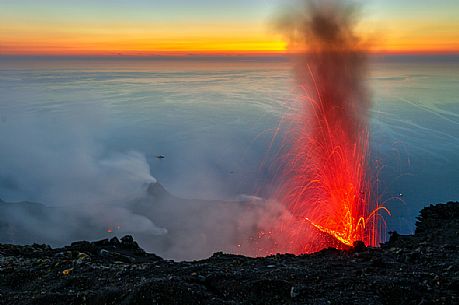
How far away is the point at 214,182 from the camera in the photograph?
217 ft

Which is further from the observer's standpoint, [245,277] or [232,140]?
[232,140]

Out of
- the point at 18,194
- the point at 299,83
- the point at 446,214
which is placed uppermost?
the point at 299,83

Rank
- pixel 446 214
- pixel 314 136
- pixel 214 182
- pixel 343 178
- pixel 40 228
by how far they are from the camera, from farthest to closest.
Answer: pixel 214 182, pixel 40 228, pixel 314 136, pixel 343 178, pixel 446 214

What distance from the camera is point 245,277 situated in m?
12.1

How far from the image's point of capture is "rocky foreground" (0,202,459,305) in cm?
1069

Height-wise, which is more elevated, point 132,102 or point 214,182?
point 132,102

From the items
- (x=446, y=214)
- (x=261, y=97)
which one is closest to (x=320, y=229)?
(x=446, y=214)

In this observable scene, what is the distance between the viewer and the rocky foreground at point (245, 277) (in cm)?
1069

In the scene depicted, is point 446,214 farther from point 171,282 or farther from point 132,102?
point 132,102

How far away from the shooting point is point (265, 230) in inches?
1423

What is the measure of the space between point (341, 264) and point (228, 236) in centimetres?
2280

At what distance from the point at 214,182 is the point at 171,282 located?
2162 inches

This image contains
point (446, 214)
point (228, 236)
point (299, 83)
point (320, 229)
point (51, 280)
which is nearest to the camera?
point (51, 280)

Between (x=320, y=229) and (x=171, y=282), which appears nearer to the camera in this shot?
(x=171, y=282)
